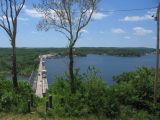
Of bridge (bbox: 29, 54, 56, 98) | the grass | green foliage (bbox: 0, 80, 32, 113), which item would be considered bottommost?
bridge (bbox: 29, 54, 56, 98)

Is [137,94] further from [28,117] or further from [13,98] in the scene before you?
[13,98]

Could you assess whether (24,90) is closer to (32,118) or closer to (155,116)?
(32,118)

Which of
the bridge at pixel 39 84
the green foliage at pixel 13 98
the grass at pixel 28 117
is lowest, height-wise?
the bridge at pixel 39 84

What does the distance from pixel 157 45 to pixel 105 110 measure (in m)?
4.13

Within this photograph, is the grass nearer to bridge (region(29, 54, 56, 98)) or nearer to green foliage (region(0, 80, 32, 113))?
green foliage (region(0, 80, 32, 113))

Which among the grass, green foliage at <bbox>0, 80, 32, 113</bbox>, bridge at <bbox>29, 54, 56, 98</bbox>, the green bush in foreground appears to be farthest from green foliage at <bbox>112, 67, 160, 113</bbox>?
bridge at <bbox>29, 54, 56, 98</bbox>

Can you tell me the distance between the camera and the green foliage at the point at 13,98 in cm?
1719

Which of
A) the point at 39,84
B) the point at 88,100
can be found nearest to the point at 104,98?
the point at 88,100

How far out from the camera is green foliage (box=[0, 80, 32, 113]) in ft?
56.4

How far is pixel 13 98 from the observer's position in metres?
17.9

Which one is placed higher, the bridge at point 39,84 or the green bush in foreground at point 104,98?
the green bush in foreground at point 104,98

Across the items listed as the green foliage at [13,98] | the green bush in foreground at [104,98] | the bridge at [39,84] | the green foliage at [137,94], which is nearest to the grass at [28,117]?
the green bush in foreground at [104,98]

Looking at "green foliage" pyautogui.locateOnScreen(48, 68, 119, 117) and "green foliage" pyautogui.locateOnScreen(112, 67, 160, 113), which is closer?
"green foliage" pyautogui.locateOnScreen(48, 68, 119, 117)

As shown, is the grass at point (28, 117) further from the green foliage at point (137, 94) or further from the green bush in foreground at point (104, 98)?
the green foliage at point (137, 94)
